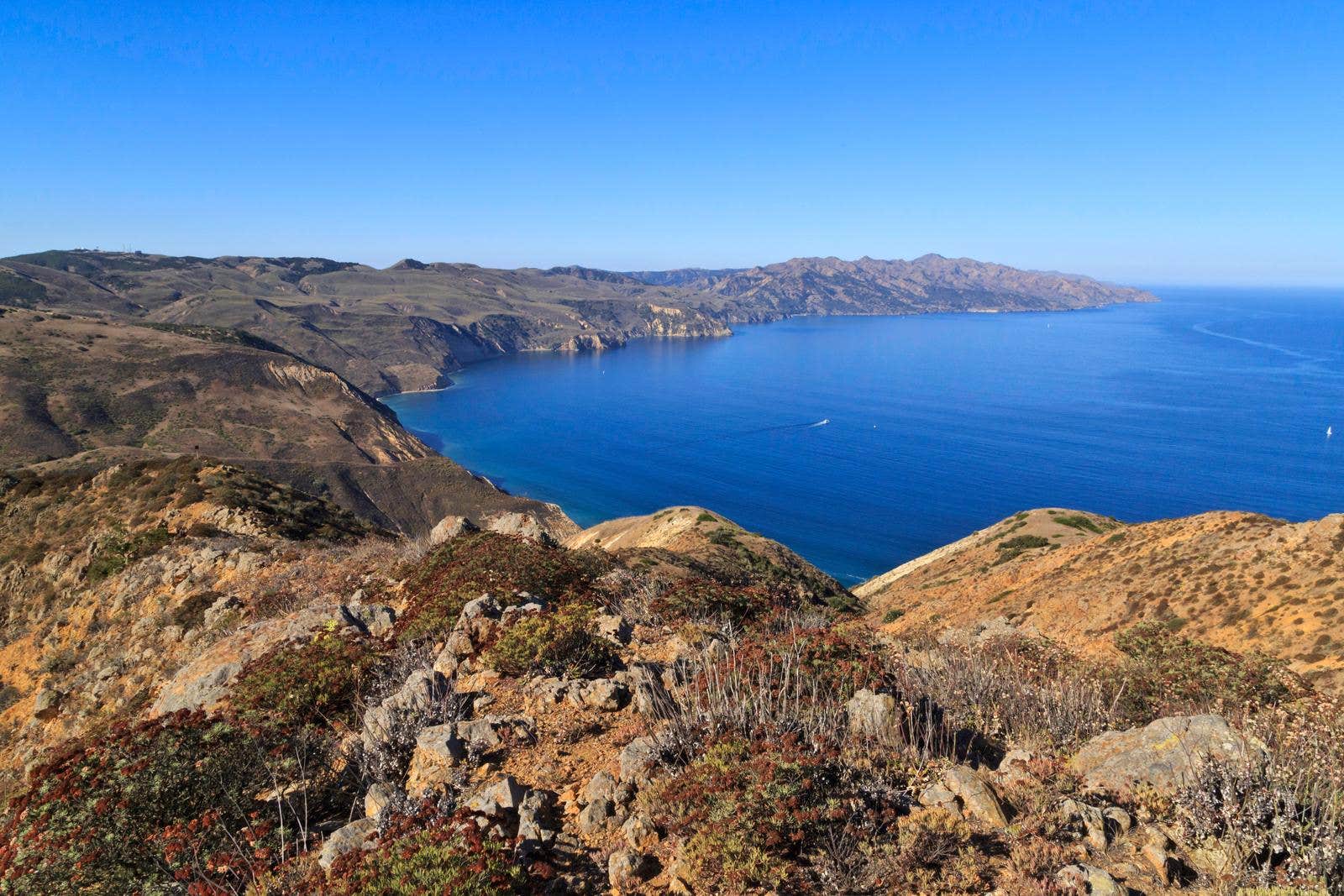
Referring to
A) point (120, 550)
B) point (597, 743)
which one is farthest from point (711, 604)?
point (120, 550)

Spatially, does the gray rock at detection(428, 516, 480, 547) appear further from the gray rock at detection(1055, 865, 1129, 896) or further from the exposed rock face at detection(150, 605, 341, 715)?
the gray rock at detection(1055, 865, 1129, 896)

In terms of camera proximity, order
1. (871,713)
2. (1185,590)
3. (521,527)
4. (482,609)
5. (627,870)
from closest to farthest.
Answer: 1. (627,870)
2. (871,713)
3. (482,609)
4. (521,527)
5. (1185,590)

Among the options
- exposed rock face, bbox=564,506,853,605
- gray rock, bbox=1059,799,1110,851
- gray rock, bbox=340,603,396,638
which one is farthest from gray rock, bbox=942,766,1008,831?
exposed rock face, bbox=564,506,853,605

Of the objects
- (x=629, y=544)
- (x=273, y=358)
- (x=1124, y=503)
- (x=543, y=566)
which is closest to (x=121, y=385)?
(x=273, y=358)

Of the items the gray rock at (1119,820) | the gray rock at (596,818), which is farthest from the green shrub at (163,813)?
the gray rock at (1119,820)

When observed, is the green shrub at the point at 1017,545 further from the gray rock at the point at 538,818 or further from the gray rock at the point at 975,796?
the gray rock at the point at 538,818

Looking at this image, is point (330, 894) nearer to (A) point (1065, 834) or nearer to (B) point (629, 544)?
(A) point (1065, 834)

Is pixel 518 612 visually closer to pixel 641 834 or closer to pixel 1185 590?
pixel 641 834
